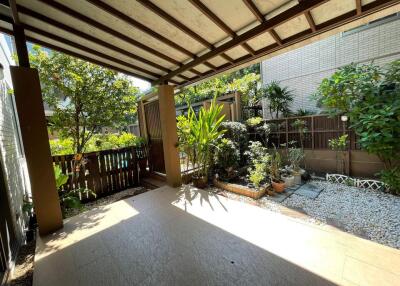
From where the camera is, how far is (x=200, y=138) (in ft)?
13.9

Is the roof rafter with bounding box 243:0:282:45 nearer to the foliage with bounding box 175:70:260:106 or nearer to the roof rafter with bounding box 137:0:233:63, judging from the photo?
the roof rafter with bounding box 137:0:233:63

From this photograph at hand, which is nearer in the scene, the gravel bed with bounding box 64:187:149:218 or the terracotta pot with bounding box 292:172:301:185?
the gravel bed with bounding box 64:187:149:218

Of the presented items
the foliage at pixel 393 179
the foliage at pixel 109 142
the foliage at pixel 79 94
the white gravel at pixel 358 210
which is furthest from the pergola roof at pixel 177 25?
the foliage at pixel 393 179

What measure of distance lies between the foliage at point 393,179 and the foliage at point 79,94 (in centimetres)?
612

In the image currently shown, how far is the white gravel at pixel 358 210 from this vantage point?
265 centimetres

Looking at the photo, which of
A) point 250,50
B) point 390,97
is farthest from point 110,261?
point 390,97

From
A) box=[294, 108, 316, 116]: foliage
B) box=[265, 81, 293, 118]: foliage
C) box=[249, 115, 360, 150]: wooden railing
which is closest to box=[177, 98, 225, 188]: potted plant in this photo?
box=[249, 115, 360, 150]: wooden railing

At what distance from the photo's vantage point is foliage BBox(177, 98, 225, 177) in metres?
4.25

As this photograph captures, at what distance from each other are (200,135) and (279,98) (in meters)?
4.80

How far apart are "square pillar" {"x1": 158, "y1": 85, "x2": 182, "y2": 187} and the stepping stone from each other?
108 inches

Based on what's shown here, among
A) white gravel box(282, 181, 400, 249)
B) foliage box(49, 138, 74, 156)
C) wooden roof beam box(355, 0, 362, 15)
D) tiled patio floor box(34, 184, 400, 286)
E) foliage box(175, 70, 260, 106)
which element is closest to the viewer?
tiled patio floor box(34, 184, 400, 286)

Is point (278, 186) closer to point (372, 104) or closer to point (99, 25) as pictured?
point (372, 104)

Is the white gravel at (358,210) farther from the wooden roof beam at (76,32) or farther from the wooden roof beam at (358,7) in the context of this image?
the wooden roof beam at (76,32)

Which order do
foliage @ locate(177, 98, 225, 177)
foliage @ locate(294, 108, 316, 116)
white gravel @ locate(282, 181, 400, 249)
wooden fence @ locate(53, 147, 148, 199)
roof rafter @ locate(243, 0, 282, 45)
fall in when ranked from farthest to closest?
foliage @ locate(294, 108, 316, 116) → foliage @ locate(177, 98, 225, 177) → wooden fence @ locate(53, 147, 148, 199) → white gravel @ locate(282, 181, 400, 249) → roof rafter @ locate(243, 0, 282, 45)
